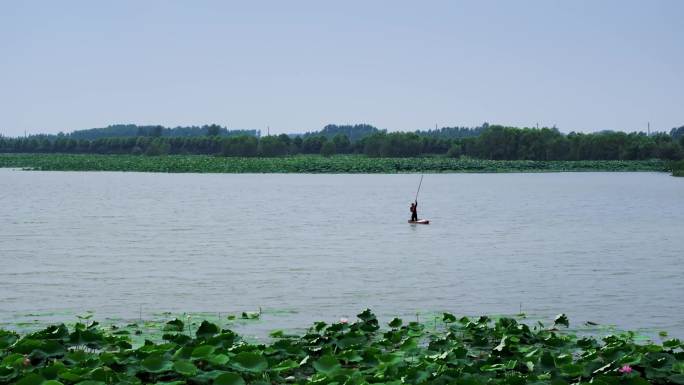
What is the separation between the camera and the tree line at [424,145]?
12900cm

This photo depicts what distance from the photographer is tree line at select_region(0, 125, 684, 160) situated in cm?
12900

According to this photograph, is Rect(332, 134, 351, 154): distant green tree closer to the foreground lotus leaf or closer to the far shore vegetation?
the far shore vegetation

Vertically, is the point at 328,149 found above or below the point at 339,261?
above

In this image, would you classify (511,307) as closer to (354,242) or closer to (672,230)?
(354,242)

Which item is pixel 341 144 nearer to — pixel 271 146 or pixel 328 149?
pixel 328 149

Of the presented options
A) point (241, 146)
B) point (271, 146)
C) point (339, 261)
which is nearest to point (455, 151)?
point (271, 146)

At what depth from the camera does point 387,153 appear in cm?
14788

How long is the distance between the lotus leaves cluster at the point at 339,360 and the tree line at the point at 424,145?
389 ft

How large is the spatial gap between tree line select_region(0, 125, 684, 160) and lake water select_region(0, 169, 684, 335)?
3646 inches

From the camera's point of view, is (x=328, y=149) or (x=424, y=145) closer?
(x=424, y=145)

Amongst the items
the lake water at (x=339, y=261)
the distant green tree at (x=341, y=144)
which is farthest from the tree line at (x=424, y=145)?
the lake water at (x=339, y=261)

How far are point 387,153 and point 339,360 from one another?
139 meters

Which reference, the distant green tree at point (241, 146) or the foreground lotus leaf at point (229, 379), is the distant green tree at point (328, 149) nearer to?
the distant green tree at point (241, 146)

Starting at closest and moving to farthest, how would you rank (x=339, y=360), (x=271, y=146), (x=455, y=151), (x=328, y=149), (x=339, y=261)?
(x=339, y=360) < (x=339, y=261) < (x=455, y=151) < (x=271, y=146) < (x=328, y=149)
